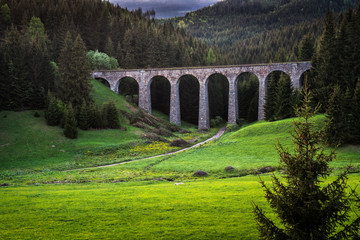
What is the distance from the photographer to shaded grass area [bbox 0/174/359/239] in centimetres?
1163

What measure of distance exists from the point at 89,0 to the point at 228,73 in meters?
91.5

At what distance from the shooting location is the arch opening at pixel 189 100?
318 ft

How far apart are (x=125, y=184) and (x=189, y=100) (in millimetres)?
74852

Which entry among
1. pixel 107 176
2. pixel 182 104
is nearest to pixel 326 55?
pixel 107 176

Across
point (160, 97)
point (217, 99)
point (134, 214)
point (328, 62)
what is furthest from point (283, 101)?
point (160, 97)

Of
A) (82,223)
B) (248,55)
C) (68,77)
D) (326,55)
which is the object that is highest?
(248,55)

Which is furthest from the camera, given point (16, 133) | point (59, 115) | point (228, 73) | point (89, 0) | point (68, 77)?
point (89, 0)

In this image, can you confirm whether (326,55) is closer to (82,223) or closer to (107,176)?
(107,176)

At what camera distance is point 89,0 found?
138m

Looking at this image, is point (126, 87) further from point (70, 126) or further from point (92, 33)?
point (70, 126)

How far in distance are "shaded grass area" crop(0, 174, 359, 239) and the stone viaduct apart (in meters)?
54.7

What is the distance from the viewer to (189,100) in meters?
97.4

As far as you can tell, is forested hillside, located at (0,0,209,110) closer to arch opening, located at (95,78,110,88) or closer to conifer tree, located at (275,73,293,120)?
arch opening, located at (95,78,110,88)

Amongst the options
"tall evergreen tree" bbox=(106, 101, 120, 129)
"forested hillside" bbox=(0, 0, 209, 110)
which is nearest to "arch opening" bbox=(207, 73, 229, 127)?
"forested hillside" bbox=(0, 0, 209, 110)
